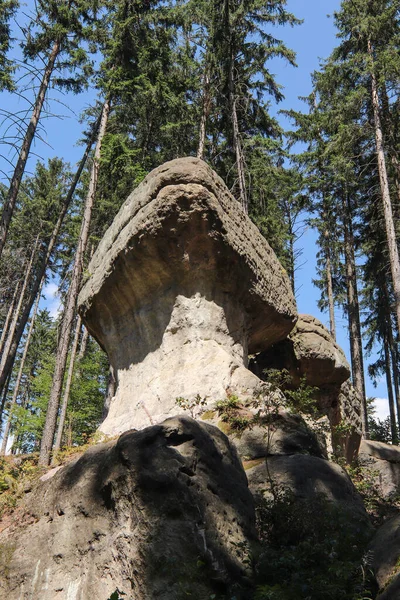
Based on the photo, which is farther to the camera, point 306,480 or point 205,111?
point 205,111

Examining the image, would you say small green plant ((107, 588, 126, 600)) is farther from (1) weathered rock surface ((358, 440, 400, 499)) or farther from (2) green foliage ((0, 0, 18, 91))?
(2) green foliage ((0, 0, 18, 91))

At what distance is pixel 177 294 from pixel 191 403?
2444 mm

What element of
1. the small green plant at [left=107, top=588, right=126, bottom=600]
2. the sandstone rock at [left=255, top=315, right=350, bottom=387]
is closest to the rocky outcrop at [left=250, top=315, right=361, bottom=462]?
the sandstone rock at [left=255, top=315, right=350, bottom=387]

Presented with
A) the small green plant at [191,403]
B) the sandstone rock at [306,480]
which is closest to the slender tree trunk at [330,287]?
the small green plant at [191,403]

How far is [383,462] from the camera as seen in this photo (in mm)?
16500

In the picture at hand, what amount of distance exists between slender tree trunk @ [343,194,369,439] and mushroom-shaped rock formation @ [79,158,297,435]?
31.6ft

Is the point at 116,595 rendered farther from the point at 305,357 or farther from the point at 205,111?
the point at 205,111

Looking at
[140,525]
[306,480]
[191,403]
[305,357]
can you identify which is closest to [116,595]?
[140,525]

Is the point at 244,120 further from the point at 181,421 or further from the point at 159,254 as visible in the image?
the point at 181,421

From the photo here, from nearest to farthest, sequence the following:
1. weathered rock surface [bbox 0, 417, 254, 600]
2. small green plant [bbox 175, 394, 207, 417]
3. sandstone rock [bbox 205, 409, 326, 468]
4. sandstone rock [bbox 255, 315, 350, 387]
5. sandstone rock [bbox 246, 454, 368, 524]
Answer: weathered rock surface [bbox 0, 417, 254, 600] < sandstone rock [bbox 246, 454, 368, 524] < sandstone rock [bbox 205, 409, 326, 468] < small green plant [bbox 175, 394, 207, 417] < sandstone rock [bbox 255, 315, 350, 387]

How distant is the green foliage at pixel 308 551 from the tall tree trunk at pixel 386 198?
978 centimetres

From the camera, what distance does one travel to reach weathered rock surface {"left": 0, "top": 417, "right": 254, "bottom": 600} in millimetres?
4266

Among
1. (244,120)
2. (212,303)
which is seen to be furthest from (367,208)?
(212,303)

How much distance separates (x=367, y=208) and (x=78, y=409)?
14.5 meters
